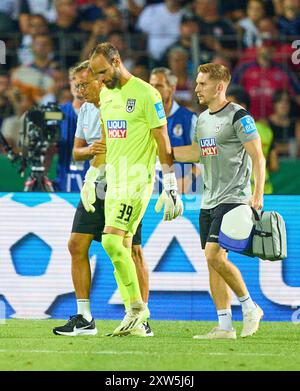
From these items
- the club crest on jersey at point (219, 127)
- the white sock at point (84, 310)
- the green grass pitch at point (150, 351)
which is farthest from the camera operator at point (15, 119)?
the club crest on jersey at point (219, 127)

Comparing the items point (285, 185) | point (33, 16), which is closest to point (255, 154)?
point (285, 185)

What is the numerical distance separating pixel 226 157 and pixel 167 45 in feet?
23.4

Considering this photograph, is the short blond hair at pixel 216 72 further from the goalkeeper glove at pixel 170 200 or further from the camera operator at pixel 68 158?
the camera operator at pixel 68 158

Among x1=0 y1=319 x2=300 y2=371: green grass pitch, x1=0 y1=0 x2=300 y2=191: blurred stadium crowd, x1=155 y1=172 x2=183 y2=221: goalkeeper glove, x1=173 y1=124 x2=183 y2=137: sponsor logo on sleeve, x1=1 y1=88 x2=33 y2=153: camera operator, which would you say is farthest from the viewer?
x1=0 y1=0 x2=300 y2=191: blurred stadium crowd

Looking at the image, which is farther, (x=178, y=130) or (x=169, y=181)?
(x=178, y=130)

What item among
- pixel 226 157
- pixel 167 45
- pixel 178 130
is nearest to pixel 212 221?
pixel 226 157

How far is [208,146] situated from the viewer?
9.45 meters

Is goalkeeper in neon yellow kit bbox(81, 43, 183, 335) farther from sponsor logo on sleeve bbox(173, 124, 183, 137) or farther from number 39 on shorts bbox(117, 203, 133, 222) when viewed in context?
sponsor logo on sleeve bbox(173, 124, 183, 137)

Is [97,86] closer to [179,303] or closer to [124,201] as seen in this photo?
[124,201]

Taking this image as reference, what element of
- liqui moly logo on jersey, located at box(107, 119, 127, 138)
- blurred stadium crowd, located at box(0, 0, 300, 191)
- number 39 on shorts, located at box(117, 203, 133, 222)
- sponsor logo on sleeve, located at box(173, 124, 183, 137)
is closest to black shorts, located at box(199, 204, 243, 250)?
number 39 on shorts, located at box(117, 203, 133, 222)

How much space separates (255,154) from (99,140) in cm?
160

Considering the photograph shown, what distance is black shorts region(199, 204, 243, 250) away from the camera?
933 cm

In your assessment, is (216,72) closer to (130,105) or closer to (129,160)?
(130,105)
